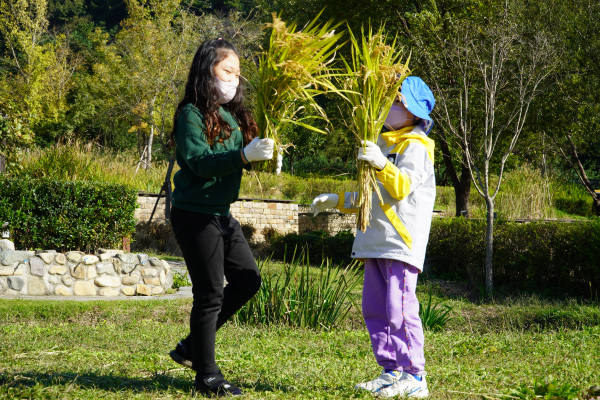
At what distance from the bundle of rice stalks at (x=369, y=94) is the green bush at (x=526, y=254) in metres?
5.57

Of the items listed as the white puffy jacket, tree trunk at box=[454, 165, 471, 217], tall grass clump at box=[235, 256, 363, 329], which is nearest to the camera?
the white puffy jacket

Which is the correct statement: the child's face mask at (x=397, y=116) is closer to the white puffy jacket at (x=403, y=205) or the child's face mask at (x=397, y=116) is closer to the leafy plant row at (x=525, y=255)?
the white puffy jacket at (x=403, y=205)

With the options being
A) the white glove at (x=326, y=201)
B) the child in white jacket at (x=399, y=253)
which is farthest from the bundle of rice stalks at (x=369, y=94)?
the white glove at (x=326, y=201)

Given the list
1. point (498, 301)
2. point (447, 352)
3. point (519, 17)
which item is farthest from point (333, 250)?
point (447, 352)

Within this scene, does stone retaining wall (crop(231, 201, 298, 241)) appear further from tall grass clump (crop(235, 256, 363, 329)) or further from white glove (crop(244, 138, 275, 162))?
white glove (crop(244, 138, 275, 162))

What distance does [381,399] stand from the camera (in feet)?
8.21

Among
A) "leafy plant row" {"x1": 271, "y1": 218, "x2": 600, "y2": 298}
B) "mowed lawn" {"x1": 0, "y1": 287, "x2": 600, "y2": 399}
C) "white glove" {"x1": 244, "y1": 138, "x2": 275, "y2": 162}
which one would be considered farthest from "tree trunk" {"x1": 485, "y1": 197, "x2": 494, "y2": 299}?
"white glove" {"x1": 244, "y1": 138, "x2": 275, "y2": 162}

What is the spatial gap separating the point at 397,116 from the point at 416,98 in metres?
0.14

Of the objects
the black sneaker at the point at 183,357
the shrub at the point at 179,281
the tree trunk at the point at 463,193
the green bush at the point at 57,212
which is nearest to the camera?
the black sneaker at the point at 183,357

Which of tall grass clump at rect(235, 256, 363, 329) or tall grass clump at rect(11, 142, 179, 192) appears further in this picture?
tall grass clump at rect(11, 142, 179, 192)

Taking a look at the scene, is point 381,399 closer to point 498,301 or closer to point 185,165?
point 185,165

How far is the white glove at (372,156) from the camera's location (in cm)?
241

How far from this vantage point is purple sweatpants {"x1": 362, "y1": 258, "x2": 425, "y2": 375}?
8.38ft

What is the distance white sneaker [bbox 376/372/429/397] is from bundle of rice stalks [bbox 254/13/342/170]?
128cm
